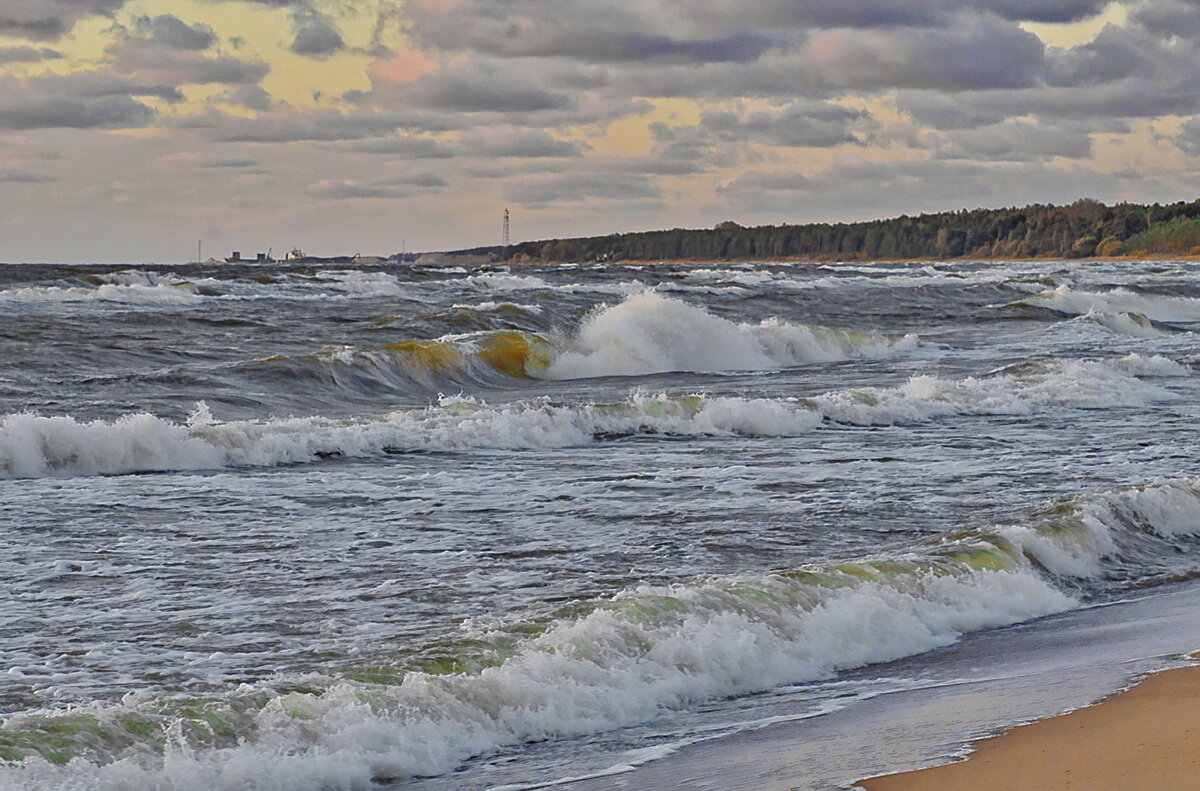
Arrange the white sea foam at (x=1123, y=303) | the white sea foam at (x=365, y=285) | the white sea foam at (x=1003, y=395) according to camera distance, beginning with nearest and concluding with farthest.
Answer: the white sea foam at (x=1003, y=395) < the white sea foam at (x=1123, y=303) < the white sea foam at (x=365, y=285)

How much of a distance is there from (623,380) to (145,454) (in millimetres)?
12088

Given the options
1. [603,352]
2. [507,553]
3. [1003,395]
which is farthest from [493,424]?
[603,352]

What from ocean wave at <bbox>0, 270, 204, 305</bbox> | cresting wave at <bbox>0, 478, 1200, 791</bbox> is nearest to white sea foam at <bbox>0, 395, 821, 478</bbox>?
cresting wave at <bbox>0, 478, 1200, 791</bbox>

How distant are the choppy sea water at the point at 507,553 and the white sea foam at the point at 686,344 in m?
3.74

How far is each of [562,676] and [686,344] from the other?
2206 cm

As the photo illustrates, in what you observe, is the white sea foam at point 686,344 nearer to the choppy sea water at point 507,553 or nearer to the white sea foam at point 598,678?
the choppy sea water at point 507,553

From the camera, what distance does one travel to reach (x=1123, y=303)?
156 feet

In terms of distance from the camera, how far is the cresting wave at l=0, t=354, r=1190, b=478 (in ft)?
41.5

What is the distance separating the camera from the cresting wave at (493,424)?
12.6 meters

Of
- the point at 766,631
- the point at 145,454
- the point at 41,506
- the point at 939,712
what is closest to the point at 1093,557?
the point at 766,631

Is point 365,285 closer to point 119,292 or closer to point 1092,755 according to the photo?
point 119,292

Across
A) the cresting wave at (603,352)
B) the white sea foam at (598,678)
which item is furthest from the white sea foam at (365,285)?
the white sea foam at (598,678)

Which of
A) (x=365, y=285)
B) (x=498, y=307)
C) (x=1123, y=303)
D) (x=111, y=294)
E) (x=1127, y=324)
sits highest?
(x=1123, y=303)

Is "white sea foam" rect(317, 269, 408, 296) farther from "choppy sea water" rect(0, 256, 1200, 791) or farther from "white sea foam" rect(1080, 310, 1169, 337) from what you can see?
"choppy sea water" rect(0, 256, 1200, 791)
